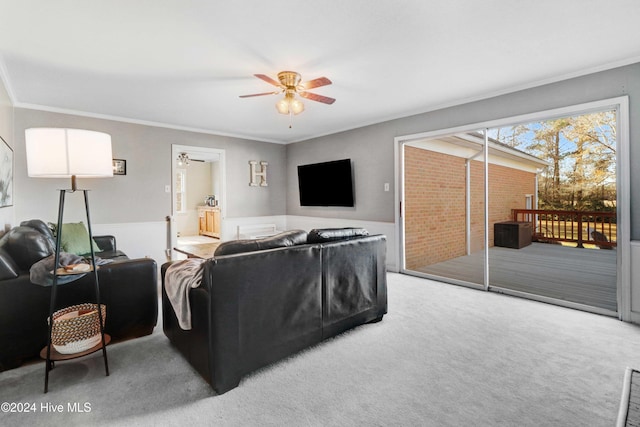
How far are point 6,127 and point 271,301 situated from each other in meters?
3.76

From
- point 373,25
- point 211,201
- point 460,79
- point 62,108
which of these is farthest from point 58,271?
point 211,201

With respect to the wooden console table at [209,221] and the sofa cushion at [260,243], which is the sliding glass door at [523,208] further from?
the wooden console table at [209,221]

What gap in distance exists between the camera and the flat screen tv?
18.0ft

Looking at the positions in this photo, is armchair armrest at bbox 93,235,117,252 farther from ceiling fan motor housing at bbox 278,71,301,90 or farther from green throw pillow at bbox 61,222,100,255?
ceiling fan motor housing at bbox 278,71,301,90

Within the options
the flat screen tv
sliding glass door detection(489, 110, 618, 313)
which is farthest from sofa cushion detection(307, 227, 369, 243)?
the flat screen tv

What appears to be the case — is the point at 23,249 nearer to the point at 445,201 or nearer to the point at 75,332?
the point at 75,332

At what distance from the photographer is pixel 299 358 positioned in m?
2.24

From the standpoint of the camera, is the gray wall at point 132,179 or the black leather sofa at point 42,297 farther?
the gray wall at point 132,179

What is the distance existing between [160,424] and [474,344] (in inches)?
86.3

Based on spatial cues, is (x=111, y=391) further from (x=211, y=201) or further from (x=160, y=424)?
(x=211, y=201)

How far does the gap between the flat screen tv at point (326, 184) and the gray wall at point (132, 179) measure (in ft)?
3.25

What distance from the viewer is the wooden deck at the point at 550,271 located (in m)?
3.64

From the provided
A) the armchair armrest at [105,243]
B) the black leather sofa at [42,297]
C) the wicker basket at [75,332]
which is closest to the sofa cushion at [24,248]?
the black leather sofa at [42,297]

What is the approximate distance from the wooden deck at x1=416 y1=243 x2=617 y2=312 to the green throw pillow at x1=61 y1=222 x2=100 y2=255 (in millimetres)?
4673
